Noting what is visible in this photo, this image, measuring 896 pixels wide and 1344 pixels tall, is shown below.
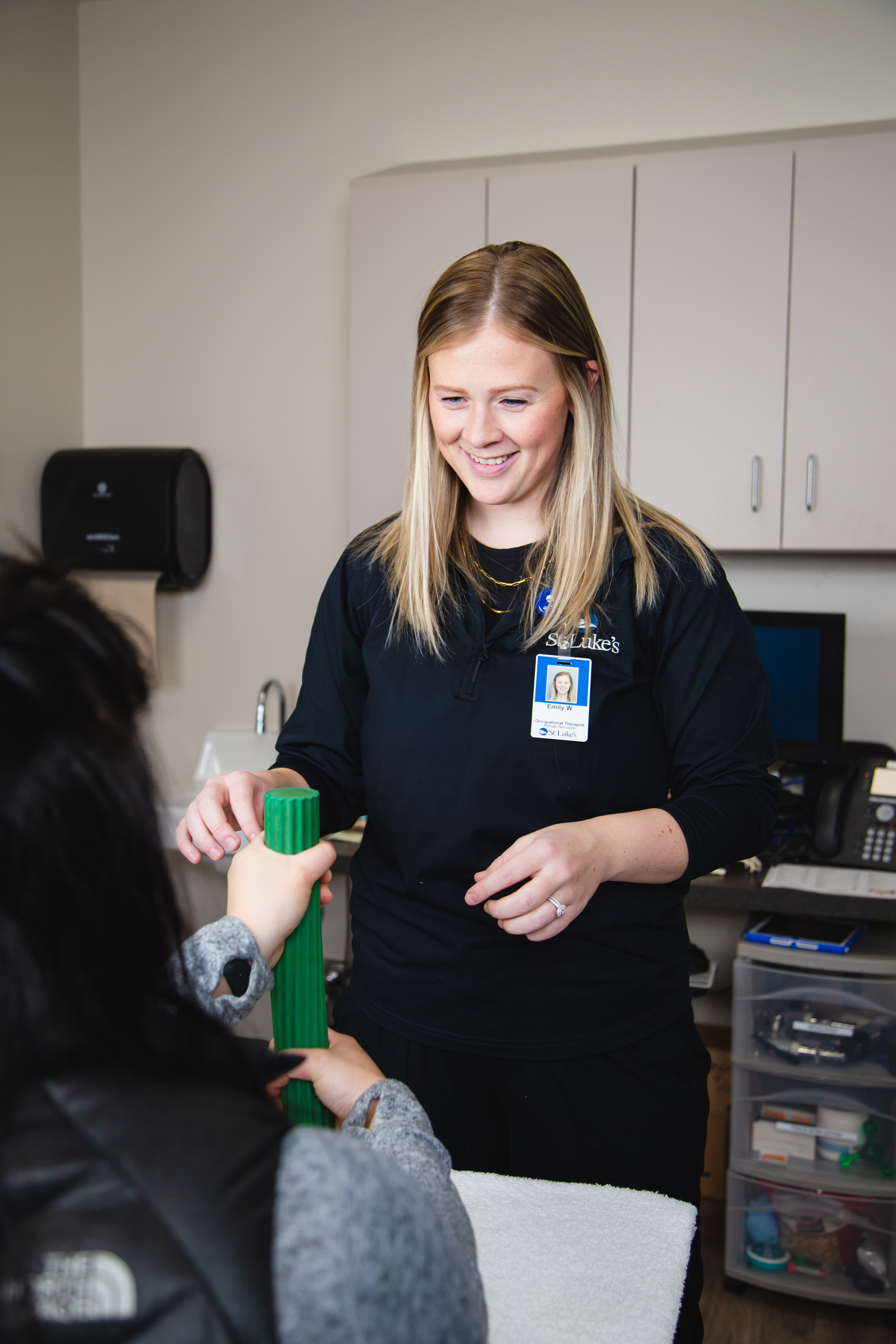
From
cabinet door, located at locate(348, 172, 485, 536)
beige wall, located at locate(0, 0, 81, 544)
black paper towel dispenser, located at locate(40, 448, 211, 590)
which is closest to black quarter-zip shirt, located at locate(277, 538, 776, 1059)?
cabinet door, located at locate(348, 172, 485, 536)

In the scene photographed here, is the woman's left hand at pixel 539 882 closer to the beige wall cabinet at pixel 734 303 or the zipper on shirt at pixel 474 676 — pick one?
the zipper on shirt at pixel 474 676

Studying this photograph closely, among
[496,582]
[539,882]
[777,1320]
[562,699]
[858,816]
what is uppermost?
[496,582]

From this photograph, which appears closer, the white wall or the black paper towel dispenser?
the white wall

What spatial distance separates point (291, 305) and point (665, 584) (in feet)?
6.87

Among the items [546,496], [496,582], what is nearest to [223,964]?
[496,582]

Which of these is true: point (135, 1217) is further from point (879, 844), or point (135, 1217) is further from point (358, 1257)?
point (879, 844)

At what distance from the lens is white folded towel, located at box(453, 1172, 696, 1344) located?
80 centimetres

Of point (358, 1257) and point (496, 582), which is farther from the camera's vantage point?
point (496, 582)

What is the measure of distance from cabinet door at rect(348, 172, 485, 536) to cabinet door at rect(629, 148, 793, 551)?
46 centimetres

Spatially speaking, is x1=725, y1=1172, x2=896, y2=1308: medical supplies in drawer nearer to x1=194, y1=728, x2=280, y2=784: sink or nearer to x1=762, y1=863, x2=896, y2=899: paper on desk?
x1=762, y1=863, x2=896, y2=899: paper on desk

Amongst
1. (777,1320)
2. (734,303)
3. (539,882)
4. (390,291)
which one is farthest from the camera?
(390,291)

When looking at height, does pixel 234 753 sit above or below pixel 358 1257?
below

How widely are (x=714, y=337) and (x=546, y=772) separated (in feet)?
5.29

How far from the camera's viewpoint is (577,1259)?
0.87 meters
